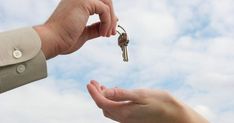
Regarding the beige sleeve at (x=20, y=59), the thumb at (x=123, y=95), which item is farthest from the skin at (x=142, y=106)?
the beige sleeve at (x=20, y=59)

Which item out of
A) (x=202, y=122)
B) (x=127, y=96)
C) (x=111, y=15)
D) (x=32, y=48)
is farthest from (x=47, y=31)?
(x=202, y=122)

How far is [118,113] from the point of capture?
2104 millimetres

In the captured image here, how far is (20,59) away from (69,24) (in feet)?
1.08

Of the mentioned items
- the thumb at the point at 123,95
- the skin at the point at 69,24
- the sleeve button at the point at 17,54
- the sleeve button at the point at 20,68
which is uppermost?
the skin at the point at 69,24

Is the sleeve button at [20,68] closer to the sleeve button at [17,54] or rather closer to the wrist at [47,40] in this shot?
the sleeve button at [17,54]

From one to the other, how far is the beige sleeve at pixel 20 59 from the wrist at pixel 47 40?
0.13ft

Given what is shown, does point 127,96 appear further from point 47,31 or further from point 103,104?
point 47,31

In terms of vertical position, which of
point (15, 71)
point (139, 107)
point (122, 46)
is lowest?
point (15, 71)

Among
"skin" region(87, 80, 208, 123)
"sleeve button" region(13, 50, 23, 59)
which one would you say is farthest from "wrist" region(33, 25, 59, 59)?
"skin" region(87, 80, 208, 123)

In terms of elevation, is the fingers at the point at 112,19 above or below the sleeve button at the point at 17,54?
above

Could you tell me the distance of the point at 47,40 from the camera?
2283 mm

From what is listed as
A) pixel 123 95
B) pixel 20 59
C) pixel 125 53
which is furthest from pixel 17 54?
pixel 125 53

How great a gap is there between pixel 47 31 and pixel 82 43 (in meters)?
0.27

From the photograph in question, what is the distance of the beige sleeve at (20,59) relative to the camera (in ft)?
6.89
